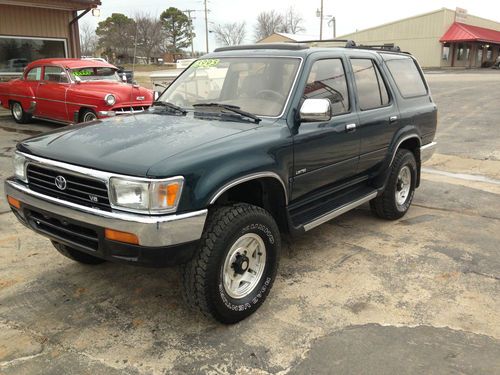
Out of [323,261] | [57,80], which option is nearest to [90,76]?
[57,80]

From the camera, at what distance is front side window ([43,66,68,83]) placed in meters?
11.0

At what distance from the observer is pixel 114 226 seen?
2805mm

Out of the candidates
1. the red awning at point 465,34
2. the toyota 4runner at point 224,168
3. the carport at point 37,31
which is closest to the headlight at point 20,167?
the toyota 4runner at point 224,168

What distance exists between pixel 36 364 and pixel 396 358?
218 centimetres

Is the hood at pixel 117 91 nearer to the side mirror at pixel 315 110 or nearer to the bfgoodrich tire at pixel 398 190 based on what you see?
the bfgoodrich tire at pixel 398 190

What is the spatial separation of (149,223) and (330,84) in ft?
7.66

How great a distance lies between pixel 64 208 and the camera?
304 cm

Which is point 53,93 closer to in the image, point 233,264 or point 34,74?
point 34,74

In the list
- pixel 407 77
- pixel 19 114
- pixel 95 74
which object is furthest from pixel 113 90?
pixel 407 77

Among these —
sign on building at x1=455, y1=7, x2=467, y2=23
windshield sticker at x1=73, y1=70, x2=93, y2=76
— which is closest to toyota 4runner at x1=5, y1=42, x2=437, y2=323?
windshield sticker at x1=73, y1=70, x2=93, y2=76

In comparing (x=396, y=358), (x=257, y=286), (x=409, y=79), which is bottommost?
(x=396, y=358)

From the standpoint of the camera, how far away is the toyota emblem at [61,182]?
309 cm

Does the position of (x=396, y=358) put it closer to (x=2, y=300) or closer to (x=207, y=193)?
(x=207, y=193)

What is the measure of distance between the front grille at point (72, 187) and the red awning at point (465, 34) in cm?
4838
